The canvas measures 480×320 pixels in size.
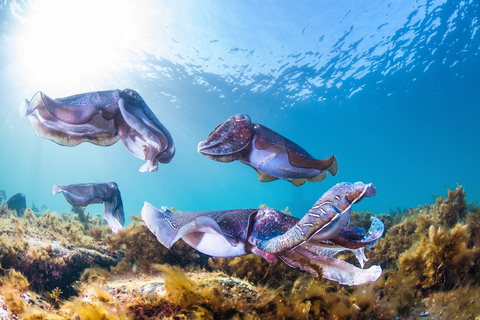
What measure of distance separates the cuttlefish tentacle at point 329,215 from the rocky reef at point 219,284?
719mm

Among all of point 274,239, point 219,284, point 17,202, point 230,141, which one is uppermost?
point 230,141

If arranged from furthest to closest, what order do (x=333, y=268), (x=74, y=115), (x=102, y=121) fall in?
1. (x=102, y=121)
2. (x=74, y=115)
3. (x=333, y=268)

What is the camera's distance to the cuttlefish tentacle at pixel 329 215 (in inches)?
49.5

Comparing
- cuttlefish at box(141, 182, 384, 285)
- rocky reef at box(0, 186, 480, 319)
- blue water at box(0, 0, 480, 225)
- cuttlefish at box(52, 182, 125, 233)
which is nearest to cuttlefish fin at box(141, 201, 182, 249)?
cuttlefish at box(141, 182, 384, 285)

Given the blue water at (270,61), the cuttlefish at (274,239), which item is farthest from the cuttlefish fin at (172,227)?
the blue water at (270,61)

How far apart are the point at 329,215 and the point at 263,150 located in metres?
1.02

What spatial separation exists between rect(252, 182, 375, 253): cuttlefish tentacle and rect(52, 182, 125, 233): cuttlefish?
11.1ft

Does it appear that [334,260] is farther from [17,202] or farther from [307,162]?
[17,202]

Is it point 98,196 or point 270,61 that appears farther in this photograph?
point 270,61

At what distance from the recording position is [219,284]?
7.23 feet

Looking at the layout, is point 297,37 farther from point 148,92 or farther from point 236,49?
point 148,92

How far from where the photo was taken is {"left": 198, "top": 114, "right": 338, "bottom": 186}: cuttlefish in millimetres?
2059

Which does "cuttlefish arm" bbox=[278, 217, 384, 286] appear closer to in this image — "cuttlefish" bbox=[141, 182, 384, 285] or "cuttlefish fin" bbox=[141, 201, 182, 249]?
"cuttlefish" bbox=[141, 182, 384, 285]

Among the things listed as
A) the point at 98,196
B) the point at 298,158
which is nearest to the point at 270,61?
the point at 98,196
